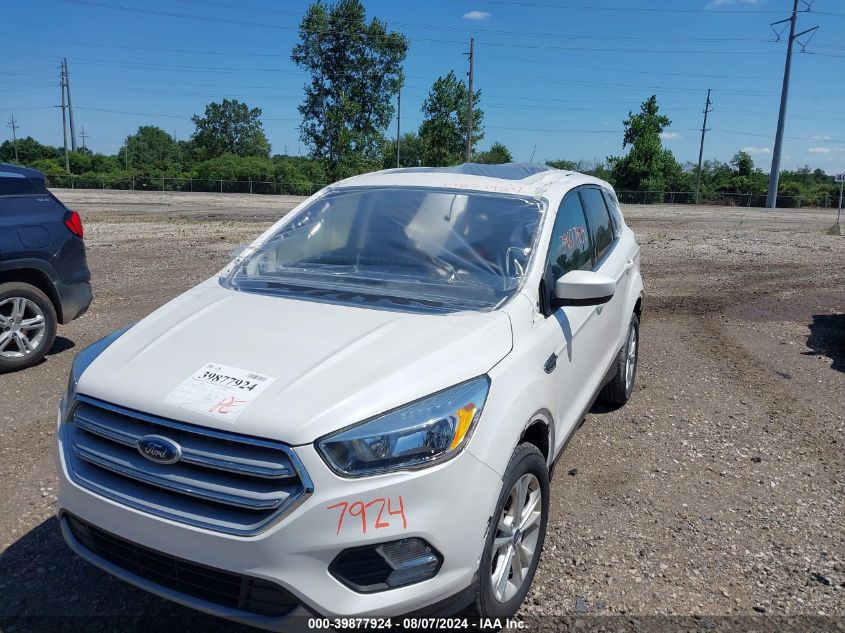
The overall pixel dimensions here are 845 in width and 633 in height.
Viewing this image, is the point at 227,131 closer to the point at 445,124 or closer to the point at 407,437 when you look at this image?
the point at 445,124

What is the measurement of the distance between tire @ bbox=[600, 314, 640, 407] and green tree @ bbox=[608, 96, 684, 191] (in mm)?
60014

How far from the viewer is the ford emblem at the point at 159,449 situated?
2291 mm

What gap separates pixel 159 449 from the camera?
7.60ft

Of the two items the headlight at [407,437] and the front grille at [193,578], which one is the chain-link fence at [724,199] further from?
the front grille at [193,578]

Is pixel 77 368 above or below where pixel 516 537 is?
above

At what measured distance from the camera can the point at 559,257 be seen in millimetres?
3635

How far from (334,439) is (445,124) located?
41.6 meters

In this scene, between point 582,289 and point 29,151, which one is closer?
point 582,289

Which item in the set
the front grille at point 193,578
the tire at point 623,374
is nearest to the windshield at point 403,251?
the front grille at point 193,578

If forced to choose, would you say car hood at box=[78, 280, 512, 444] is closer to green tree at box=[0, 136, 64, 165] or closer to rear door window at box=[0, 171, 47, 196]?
rear door window at box=[0, 171, 47, 196]

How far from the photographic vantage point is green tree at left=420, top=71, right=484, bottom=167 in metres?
41.8

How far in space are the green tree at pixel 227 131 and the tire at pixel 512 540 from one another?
4511 inches

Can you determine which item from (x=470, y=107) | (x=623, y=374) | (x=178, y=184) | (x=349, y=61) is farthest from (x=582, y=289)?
(x=178, y=184)

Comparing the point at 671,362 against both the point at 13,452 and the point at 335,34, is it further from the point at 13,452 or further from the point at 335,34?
the point at 335,34
